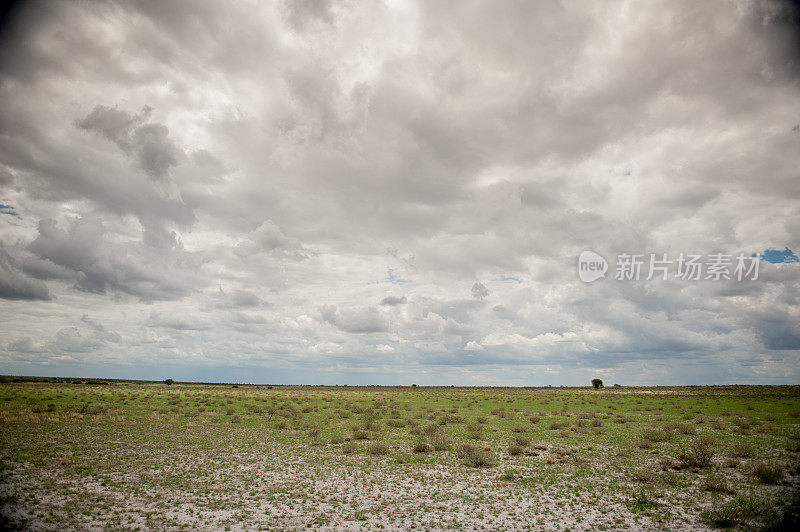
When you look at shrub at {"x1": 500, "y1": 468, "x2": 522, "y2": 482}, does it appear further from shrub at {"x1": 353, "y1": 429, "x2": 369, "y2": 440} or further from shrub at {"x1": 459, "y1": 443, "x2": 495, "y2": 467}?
shrub at {"x1": 353, "y1": 429, "x2": 369, "y2": 440}

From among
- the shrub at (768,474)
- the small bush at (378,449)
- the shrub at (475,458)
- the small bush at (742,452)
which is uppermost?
the shrub at (768,474)

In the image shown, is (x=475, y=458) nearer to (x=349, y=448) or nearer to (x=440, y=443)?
(x=440, y=443)

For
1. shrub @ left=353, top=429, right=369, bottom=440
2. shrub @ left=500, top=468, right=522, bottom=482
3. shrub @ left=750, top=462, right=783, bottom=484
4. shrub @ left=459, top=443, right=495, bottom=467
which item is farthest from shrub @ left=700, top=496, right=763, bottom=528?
shrub @ left=353, top=429, right=369, bottom=440

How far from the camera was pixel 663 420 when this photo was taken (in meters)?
38.2

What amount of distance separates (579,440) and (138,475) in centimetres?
2655

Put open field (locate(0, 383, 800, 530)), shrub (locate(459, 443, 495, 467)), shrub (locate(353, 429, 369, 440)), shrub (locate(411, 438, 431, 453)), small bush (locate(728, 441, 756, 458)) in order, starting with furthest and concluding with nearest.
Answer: shrub (locate(353, 429, 369, 440)) < shrub (locate(411, 438, 431, 453)) < small bush (locate(728, 441, 756, 458)) < shrub (locate(459, 443, 495, 467)) < open field (locate(0, 383, 800, 530))

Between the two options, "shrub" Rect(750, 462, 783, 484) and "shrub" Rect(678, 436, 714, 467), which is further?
"shrub" Rect(678, 436, 714, 467)

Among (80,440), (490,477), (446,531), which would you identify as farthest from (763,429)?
(80,440)

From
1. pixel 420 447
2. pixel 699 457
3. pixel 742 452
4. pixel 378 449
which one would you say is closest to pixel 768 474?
pixel 699 457

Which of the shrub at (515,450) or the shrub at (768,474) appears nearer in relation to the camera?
the shrub at (768,474)

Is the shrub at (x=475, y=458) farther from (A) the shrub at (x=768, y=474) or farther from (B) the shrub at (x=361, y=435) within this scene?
(A) the shrub at (x=768, y=474)

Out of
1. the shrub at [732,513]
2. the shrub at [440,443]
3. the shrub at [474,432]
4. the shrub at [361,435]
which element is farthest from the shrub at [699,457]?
the shrub at [361,435]

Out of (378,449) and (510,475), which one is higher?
(510,475)

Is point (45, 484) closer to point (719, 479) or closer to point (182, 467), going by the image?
point (182, 467)
